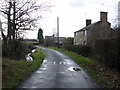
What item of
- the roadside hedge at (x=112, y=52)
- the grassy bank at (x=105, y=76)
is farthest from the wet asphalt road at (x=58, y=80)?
the roadside hedge at (x=112, y=52)

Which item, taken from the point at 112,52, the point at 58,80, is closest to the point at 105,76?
the point at 112,52

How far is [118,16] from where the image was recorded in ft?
76.7

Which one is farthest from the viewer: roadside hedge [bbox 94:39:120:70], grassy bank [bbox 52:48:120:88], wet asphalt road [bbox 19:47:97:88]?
roadside hedge [bbox 94:39:120:70]

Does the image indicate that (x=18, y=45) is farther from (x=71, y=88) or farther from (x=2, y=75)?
(x=71, y=88)

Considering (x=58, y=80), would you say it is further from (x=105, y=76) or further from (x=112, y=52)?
(x=112, y=52)

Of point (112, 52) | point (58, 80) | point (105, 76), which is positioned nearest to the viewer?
point (58, 80)

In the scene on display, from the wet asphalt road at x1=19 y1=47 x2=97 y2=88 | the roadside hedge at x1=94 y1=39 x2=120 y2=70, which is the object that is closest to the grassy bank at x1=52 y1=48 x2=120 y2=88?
the wet asphalt road at x1=19 y1=47 x2=97 y2=88

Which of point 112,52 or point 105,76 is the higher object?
point 112,52

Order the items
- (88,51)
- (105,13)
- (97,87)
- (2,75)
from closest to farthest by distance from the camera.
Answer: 1. (97,87)
2. (2,75)
3. (88,51)
4. (105,13)

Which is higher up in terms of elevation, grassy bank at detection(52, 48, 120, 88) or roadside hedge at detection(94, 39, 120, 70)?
roadside hedge at detection(94, 39, 120, 70)

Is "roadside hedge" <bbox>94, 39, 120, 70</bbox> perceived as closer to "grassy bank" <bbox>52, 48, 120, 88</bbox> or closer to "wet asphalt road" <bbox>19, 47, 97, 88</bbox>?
"grassy bank" <bbox>52, 48, 120, 88</bbox>

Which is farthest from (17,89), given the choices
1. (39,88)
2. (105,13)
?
(105,13)

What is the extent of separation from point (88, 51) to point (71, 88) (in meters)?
19.3

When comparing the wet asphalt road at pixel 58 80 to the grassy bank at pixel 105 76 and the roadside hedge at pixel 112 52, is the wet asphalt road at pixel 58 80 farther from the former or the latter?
the roadside hedge at pixel 112 52
